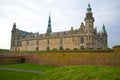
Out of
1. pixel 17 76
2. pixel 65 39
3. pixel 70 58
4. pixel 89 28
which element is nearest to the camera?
pixel 17 76

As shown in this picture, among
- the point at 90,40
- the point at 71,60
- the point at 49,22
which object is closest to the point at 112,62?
the point at 71,60

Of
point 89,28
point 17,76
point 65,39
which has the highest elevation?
point 89,28

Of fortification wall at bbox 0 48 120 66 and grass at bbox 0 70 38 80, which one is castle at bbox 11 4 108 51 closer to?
fortification wall at bbox 0 48 120 66

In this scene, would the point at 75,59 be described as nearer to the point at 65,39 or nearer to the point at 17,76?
the point at 17,76

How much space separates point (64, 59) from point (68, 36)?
37.9 metres

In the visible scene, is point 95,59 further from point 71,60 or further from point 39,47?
point 39,47

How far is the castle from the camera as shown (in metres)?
62.2

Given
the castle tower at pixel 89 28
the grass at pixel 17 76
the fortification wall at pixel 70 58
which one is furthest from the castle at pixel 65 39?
the grass at pixel 17 76

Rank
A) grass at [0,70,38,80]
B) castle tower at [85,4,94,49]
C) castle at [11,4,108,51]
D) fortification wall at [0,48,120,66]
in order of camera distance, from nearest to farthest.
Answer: grass at [0,70,38,80] < fortification wall at [0,48,120,66] < castle tower at [85,4,94,49] < castle at [11,4,108,51]

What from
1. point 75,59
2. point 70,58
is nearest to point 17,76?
point 75,59

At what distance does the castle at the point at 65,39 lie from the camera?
62.2 meters

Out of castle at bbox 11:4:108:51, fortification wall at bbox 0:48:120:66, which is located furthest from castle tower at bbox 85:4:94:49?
fortification wall at bbox 0:48:120:66

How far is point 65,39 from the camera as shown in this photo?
6856cm

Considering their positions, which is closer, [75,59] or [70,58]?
[75,59]
